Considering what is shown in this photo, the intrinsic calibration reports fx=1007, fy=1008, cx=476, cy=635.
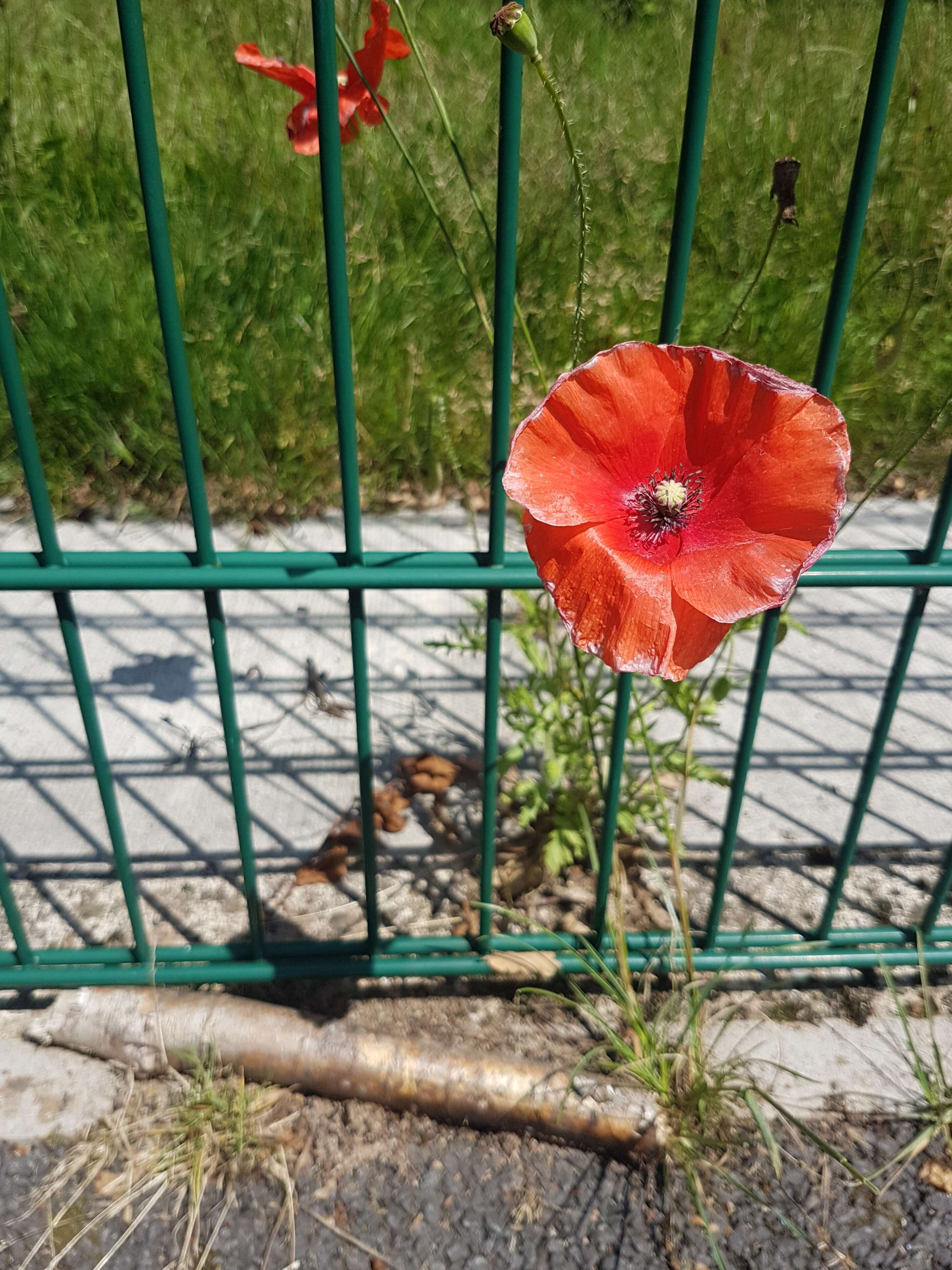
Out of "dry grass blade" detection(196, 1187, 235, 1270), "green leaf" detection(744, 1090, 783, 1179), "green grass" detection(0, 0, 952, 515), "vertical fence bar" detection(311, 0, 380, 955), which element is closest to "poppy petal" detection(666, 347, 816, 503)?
"vertical fence bar" detection(311, 0, 380, 955)

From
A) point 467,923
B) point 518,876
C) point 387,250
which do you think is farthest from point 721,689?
point 387,250

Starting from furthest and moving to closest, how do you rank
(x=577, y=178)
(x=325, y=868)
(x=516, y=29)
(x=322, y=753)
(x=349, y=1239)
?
(x=322, y=753)
(x=325, y=868)
(x=349, y=1239)
(x=577, y=178)
(x=516, y=29)

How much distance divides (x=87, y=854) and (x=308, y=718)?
0.70 m

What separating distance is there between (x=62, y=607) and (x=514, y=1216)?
128 centimetres

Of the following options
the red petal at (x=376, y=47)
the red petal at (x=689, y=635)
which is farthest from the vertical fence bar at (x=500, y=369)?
the red petal at (x=689, y=635)

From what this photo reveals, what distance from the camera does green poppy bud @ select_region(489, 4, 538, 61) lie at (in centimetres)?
109

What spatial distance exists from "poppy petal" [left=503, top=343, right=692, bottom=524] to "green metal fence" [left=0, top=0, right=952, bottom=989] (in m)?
0.25

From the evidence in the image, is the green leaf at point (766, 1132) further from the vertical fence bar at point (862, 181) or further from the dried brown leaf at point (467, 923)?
the vertical fence bar at point (862, 181)

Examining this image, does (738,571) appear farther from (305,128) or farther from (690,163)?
(305,128)

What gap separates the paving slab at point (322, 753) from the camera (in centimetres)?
230

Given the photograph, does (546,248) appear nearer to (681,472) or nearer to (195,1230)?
(681,472)

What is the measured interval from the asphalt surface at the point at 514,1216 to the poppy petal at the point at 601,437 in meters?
1.26

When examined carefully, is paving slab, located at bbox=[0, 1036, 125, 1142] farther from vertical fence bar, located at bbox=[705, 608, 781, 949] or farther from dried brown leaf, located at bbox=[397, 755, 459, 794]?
vertical fence bar, located at bbox=[705, 608, 781, 949]

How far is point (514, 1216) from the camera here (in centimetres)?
174
